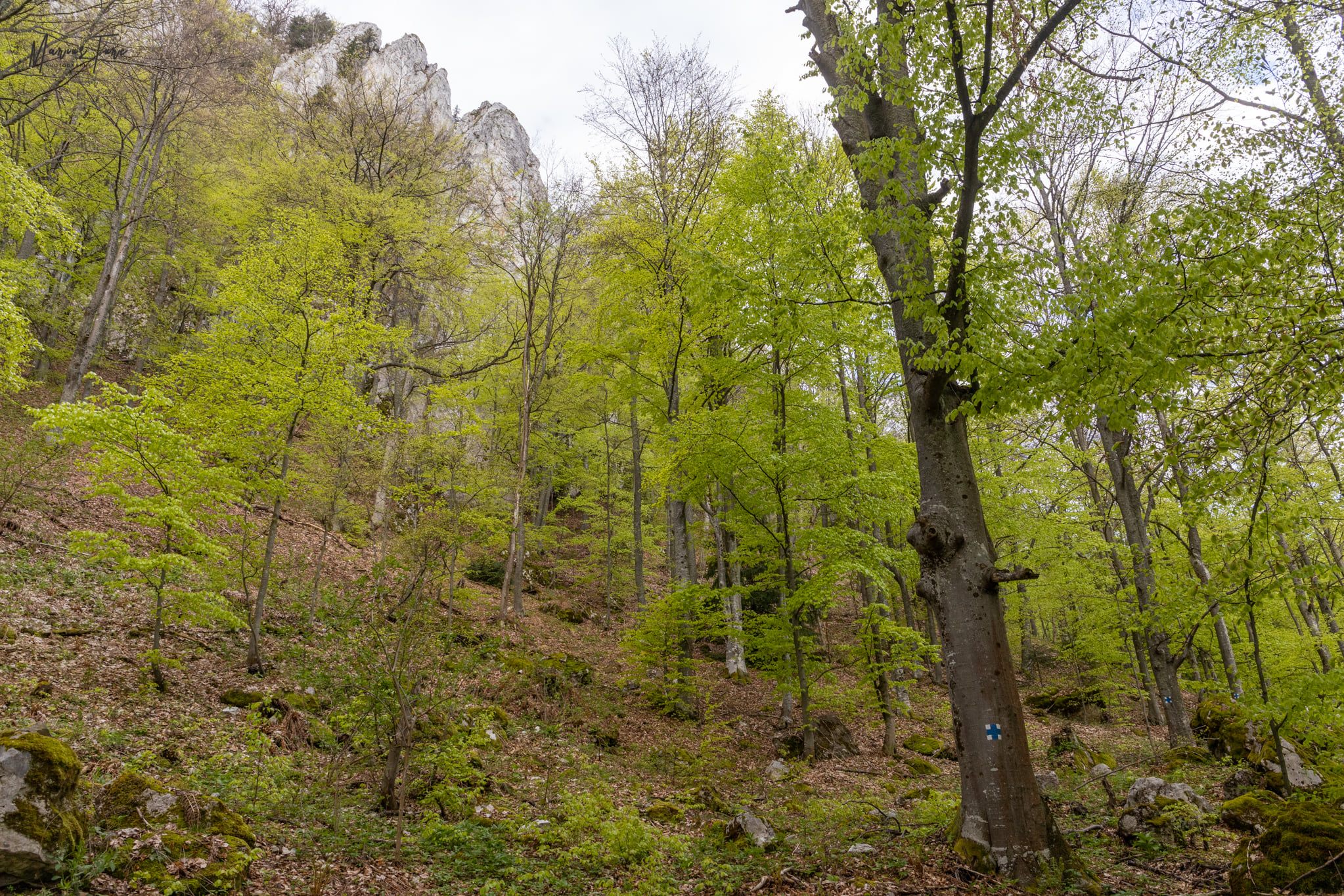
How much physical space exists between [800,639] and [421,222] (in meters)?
14.4

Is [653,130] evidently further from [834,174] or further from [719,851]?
[719,851]

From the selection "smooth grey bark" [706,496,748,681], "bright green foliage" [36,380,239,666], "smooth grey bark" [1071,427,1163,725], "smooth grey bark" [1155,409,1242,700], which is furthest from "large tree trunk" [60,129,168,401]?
"smooth grey bark" [1071,427,1163,725]

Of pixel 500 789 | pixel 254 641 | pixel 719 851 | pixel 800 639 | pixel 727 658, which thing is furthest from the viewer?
pixel 727 658

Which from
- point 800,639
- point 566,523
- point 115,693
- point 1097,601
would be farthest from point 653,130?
point 566,523

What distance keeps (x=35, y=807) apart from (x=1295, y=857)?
23.8 feet

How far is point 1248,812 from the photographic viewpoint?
199 inches

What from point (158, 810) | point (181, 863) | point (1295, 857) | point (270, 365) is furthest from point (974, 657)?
point (270, 365)

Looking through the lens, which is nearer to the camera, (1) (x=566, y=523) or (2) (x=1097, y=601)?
(2) (x=1097, y=601)

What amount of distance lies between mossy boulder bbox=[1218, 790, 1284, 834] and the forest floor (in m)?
0.24

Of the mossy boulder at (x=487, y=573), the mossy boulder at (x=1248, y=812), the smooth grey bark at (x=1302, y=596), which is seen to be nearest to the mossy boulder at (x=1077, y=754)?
the smooth grey bark at (x=1302, y=596)

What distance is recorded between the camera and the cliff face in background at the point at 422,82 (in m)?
25.9

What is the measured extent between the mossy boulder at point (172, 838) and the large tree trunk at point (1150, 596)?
34.9 feet

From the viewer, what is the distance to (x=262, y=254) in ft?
32.7

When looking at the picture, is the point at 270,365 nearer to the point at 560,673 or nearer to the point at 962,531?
the point at 560,673
